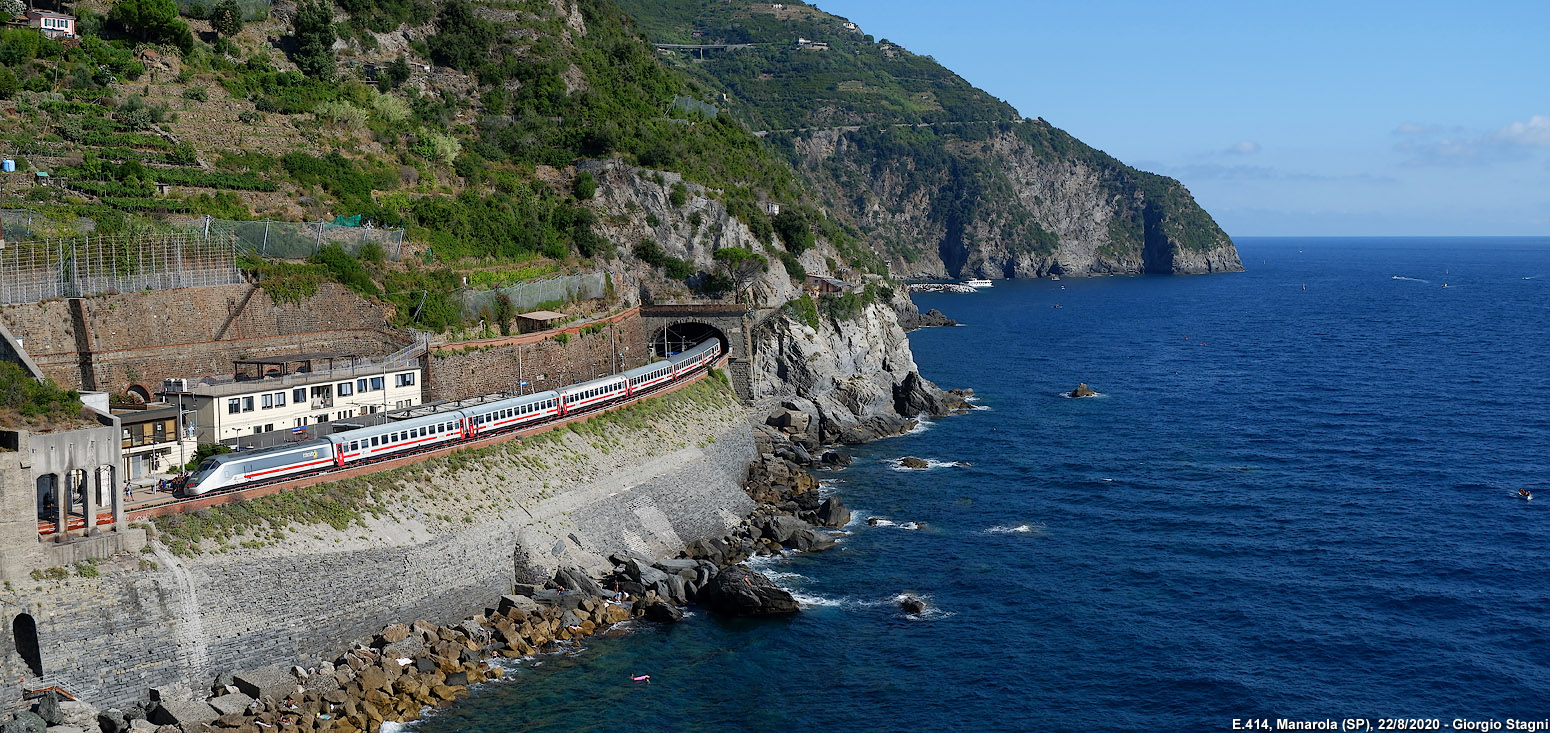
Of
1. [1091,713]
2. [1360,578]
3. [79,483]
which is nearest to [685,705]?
[1091,713]

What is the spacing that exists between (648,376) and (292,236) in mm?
23182

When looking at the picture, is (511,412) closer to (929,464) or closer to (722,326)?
(722,326)

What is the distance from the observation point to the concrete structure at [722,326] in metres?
92.4

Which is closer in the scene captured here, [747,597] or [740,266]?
[747,597]

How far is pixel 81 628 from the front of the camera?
4200 cm

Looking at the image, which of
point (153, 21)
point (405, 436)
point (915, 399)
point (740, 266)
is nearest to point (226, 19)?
point (153, 21)

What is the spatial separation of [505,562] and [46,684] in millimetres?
20209

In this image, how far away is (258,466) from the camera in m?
50.4

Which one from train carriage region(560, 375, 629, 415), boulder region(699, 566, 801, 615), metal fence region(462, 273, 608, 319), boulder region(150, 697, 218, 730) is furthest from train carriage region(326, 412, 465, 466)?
metal fence region(462, 273, 608, 319)

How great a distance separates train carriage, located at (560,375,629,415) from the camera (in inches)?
2744

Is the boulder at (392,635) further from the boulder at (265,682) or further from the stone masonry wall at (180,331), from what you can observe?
the stone masonry wall at (180,331)

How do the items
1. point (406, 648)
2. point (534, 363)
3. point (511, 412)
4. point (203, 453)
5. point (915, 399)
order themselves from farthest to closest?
point (915, 399) < point (534, 363) < point (511, 412) < point (203, 453) < point (406, 648)

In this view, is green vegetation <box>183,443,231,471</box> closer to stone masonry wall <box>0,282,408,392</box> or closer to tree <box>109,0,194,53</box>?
stone masonry wall <box>0,282,408,392</box>

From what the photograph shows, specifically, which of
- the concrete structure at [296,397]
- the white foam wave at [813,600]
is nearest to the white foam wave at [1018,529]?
the white foam wave at [813,600]
